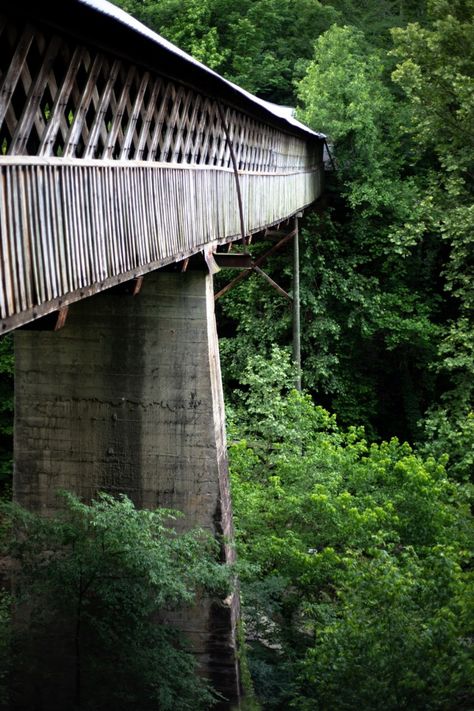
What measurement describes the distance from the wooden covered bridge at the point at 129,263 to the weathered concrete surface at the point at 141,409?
0.02 m

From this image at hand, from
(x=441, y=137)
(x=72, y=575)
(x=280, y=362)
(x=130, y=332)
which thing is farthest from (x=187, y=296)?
(x=441, y=137)

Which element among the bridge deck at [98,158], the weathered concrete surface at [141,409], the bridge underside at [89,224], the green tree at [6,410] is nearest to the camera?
the bridge underside at [89,224]

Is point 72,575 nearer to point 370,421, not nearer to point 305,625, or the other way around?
point 305,625

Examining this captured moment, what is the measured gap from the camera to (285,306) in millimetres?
25719

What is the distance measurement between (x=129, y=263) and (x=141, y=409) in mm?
3758

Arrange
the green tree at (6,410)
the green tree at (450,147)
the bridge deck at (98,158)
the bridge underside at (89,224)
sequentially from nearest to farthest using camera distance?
the bridge underside at (89,224) < the bridge deck at (98,158) < the green tree at (6,410) < the green tree at (450,147)

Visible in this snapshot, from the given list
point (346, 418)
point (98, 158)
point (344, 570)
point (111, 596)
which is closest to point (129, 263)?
point (98, 158)

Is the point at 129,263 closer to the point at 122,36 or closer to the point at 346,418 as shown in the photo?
the point at 122,36

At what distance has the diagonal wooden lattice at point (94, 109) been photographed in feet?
20.5

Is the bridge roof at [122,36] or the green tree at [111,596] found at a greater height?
the bridge roof at [122,36]

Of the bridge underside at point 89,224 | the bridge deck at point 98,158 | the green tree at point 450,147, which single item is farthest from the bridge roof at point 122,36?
the green tree at point 450,147

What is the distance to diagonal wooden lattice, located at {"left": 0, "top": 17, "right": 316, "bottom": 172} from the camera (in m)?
6.25

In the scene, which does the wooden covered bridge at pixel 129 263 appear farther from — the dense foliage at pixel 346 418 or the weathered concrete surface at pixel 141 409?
the dense foliage at pixel 346 418

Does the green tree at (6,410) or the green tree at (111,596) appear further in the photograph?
the green tree at (6,410)
